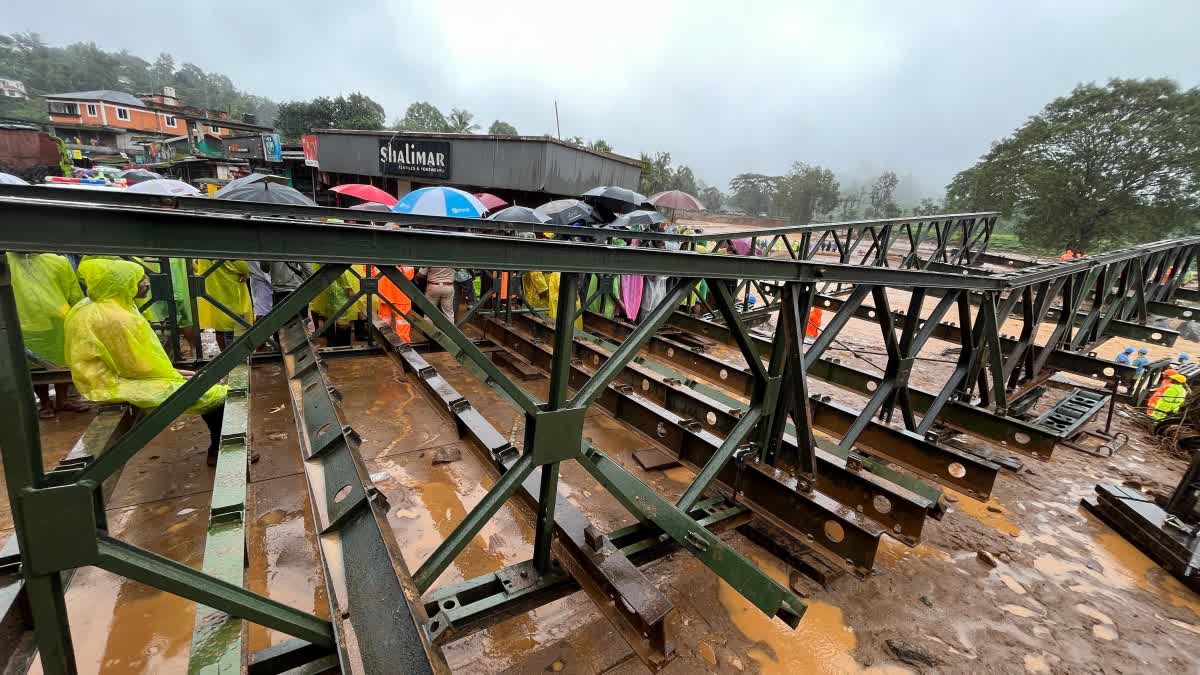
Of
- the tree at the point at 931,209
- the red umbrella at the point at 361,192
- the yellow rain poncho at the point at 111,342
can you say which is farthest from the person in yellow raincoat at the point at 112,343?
the tree at the point at 931,209

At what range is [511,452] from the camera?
9.13ft

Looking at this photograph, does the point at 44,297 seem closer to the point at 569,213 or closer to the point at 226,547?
the point at 226,547

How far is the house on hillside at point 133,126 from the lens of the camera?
37.3 meters

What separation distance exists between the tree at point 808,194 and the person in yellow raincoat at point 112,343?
6364 centimetres

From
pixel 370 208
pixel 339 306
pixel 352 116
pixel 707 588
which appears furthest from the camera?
pixel 352 116

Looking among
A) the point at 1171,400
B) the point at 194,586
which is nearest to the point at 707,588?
the point at 194,586

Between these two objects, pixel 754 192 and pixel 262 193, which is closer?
pixel 262 193

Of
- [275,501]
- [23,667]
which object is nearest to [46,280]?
[275,501]

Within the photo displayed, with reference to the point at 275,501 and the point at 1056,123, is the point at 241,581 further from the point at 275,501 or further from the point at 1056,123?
the point at 1056,123

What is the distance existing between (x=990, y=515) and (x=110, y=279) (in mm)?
5611

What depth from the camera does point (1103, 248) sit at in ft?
76.5

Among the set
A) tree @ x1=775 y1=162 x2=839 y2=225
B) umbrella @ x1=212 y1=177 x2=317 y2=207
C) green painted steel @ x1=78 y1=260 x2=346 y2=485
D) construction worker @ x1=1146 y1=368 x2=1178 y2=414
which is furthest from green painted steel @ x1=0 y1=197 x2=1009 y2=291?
tree @ x1=775 y1=162 x2=839 y2=225

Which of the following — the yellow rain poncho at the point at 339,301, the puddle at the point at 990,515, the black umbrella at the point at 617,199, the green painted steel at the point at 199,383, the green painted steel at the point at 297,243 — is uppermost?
the black umbrella at the point at 617,199

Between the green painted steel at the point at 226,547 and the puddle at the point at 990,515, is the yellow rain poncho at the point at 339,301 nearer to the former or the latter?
the green painted steel at the point at 226,547
